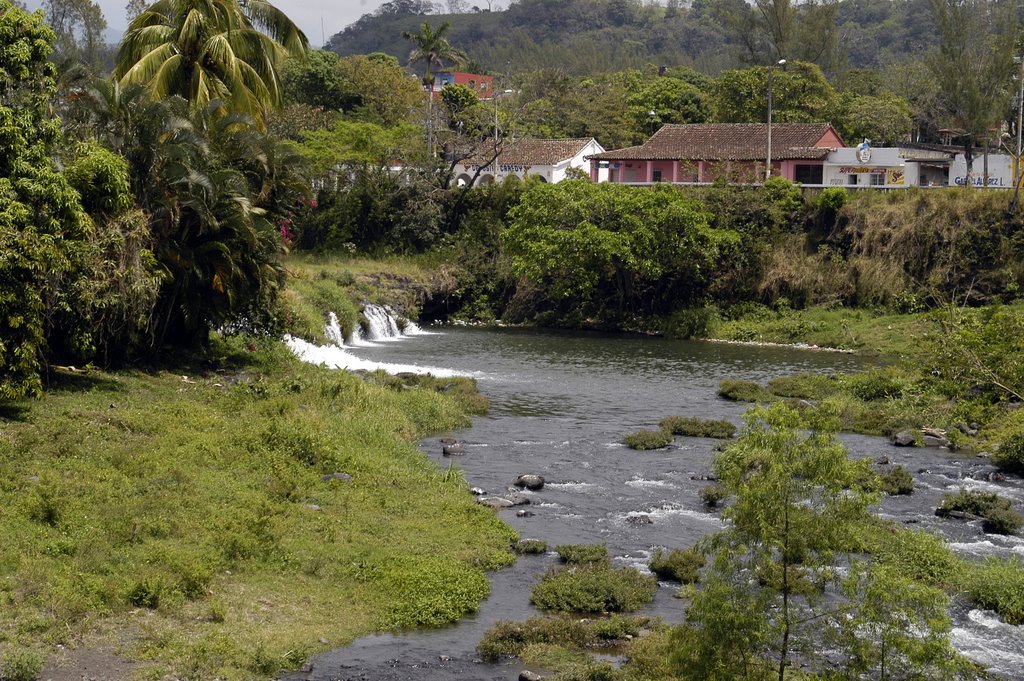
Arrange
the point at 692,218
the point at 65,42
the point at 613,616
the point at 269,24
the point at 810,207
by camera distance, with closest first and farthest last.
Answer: the point at 613,616, the point at 269,24, the point at 692,218, the point at 810,207, the point at 65,42

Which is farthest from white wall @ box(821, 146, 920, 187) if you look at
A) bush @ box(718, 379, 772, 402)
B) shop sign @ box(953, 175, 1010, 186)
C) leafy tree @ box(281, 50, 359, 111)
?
leafy tree @ box(281, 50, 359, 111)

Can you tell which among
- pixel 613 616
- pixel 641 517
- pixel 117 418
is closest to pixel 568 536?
pixel 641 517

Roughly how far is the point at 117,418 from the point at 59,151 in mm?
8621

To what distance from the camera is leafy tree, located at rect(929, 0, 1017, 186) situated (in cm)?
7112

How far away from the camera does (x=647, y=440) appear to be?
118 feet

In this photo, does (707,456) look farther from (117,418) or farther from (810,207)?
(810,207)

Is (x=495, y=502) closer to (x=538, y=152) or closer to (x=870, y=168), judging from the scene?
(x=870, y=168)

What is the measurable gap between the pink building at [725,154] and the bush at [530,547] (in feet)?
166

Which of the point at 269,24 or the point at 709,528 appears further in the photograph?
the point at 269,24

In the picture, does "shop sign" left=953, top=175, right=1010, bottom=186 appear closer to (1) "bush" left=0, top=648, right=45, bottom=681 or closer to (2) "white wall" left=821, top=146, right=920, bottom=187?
(2) "white wall" left=821, top=146, right=920, bottom=187

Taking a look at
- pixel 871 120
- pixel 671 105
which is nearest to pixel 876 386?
pixel 871 120

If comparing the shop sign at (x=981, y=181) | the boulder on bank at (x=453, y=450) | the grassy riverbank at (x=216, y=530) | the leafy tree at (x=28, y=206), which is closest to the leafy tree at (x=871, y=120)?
the shop sign at (x=981, y=181)

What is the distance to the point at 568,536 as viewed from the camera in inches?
1039

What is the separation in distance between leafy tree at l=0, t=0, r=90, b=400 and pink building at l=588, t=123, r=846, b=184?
49034mm
